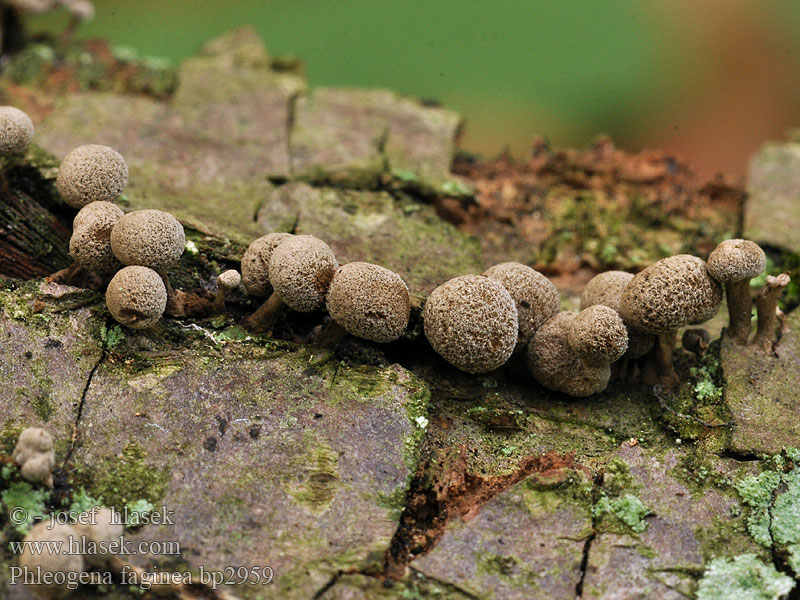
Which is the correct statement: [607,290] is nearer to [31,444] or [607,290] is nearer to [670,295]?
[670,295]

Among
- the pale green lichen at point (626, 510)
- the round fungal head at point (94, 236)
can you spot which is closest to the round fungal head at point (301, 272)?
the round fungal head at point (94, 236)

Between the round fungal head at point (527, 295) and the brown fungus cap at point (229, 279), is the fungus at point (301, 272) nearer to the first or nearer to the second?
the brown fungus cap at point (229, 279)

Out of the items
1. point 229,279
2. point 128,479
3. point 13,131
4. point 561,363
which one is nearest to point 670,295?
point 561,363

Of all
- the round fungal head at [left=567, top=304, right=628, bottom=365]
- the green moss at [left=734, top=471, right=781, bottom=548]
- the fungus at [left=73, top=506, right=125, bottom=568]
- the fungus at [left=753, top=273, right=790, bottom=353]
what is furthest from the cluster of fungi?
the fungus at [left=73, top=506, right=125, bottom=568]

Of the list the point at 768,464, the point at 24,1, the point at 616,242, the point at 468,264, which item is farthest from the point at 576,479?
the point at 24,1

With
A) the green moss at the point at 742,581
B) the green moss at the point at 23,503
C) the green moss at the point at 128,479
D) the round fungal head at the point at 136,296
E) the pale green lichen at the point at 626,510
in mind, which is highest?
the round fungal head at the point at 136,296

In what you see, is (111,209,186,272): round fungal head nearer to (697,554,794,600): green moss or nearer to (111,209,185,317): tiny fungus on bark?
(111,209,185,317): tiny fungus on bark
